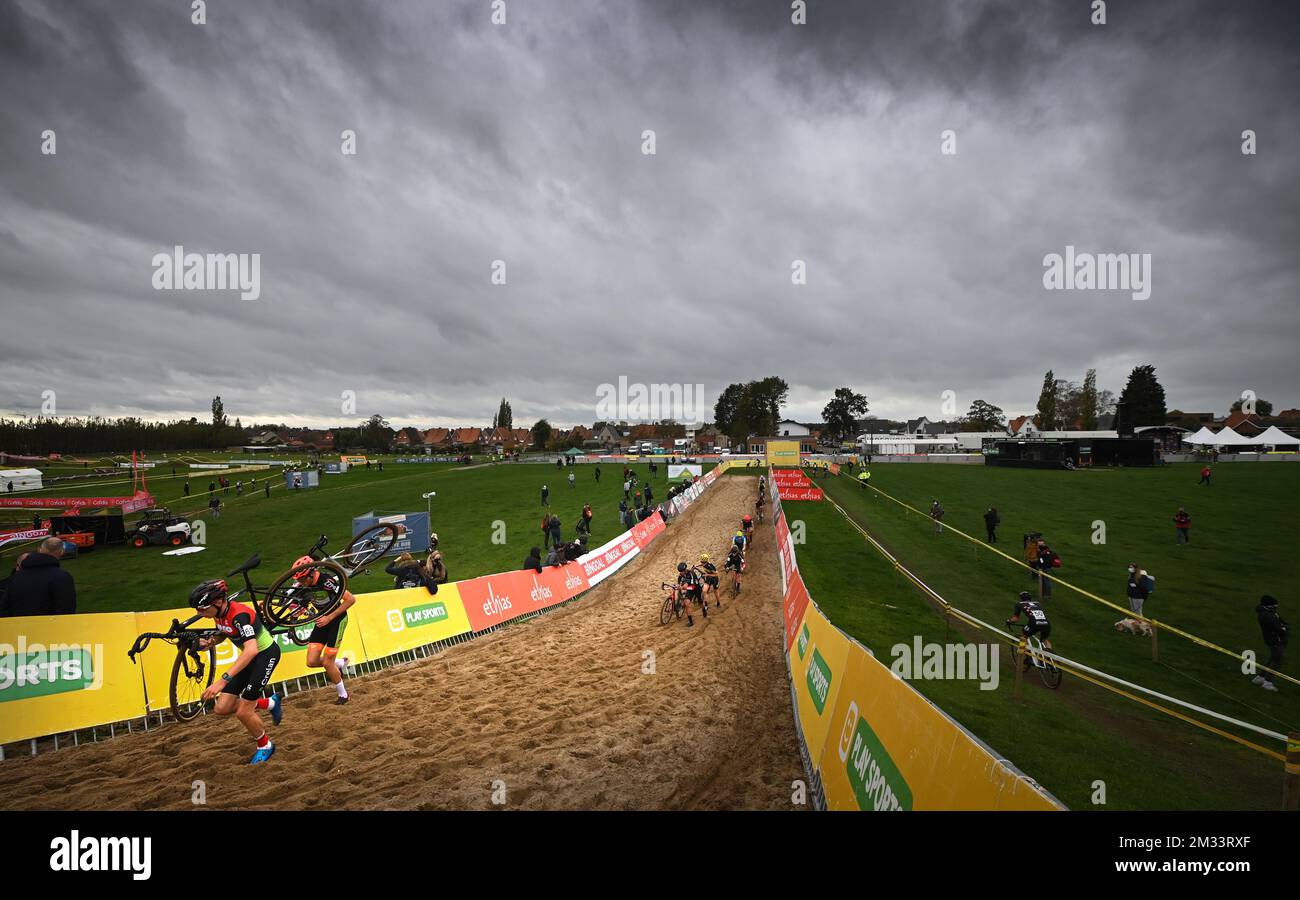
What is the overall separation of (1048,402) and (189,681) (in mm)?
131269

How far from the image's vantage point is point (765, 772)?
7.30 m

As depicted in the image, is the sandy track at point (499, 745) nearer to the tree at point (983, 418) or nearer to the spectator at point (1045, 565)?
the spectator at point (1045, 565)

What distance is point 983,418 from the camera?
142 m

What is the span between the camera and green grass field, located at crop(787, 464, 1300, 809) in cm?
792

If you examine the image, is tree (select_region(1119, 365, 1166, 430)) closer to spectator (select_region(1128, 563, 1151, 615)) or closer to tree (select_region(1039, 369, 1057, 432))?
tree (select_region(1039, 369, 1057, 432))

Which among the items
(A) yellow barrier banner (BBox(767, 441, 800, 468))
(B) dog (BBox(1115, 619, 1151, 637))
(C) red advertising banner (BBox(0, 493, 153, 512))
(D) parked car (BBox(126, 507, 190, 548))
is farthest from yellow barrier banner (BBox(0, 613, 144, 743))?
(A) yellow barrier banner (BBox(767, 441, 800, 468))

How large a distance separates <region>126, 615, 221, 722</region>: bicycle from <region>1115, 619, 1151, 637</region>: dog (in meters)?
20.0

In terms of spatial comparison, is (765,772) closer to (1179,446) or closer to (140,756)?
(140,756)

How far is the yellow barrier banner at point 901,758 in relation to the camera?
394 cm

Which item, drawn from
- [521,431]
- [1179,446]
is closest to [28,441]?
[521,431]

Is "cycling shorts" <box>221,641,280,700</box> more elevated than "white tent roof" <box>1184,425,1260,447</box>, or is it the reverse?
"white tent roof" <box>1184,425,1260,447</box>

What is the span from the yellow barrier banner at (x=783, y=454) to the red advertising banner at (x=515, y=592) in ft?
126
